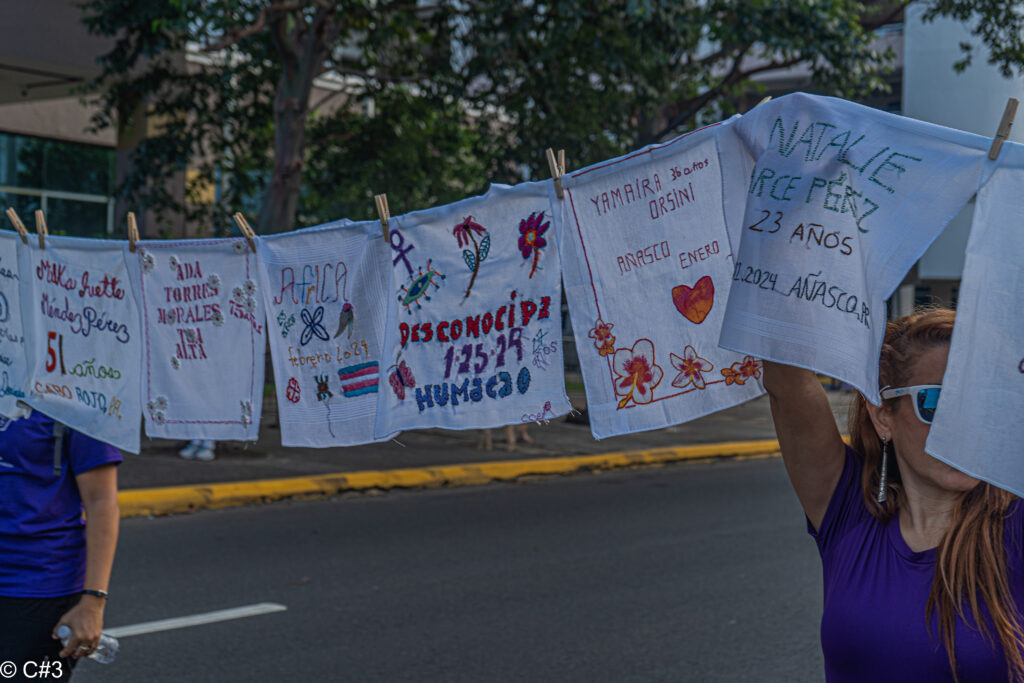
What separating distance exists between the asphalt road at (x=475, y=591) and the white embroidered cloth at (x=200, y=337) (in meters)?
2.25

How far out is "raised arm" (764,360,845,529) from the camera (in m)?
2.05

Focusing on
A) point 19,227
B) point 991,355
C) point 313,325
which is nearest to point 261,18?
point 19,227

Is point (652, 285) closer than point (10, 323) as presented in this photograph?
Yes

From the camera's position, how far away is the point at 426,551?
775 centimetres

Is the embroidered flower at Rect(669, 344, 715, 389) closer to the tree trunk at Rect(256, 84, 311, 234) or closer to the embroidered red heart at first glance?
the embroidered red heart

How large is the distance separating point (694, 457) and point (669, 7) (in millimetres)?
6345

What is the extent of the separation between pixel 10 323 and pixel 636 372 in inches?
81.0

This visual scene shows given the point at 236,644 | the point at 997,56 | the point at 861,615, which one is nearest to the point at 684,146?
the point at 861,615

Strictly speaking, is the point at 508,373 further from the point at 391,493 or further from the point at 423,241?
the point at 391,493

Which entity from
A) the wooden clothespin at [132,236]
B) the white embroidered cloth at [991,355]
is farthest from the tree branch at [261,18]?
the white embroidered cloth at [991,355]

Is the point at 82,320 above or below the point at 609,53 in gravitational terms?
below

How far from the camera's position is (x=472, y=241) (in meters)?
2.71

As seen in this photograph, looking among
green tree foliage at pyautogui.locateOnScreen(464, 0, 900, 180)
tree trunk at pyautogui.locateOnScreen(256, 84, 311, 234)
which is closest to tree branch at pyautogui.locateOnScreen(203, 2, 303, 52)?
tree trunk at pyautogui.locateOnScreen(256, 84, 311, 234)

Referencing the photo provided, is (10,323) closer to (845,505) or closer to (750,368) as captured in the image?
(750,368)
